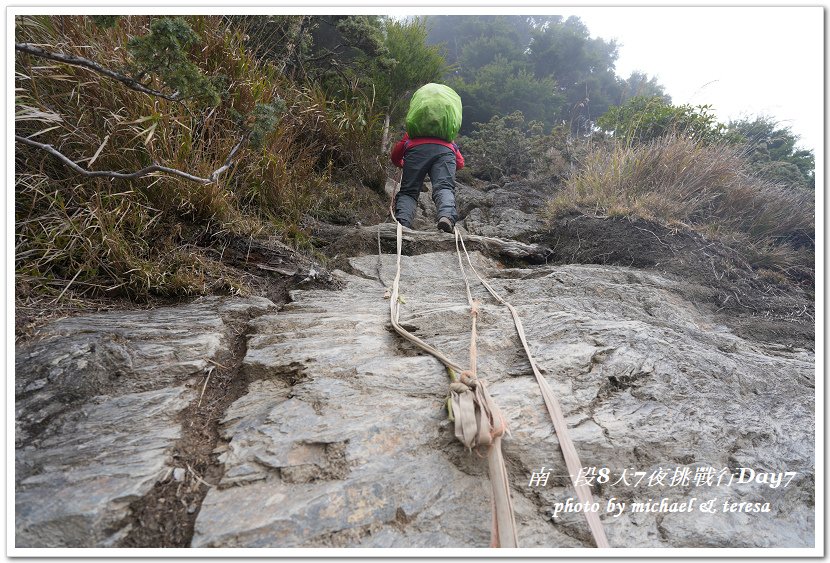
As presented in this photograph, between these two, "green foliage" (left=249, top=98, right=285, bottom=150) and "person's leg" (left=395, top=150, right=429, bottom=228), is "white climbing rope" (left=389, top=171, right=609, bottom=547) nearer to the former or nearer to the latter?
"green foliage" (left=249, top=98, right=285, bottom=150)

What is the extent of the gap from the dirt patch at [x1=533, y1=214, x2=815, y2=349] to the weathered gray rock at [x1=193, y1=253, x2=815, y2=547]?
332 millimetres

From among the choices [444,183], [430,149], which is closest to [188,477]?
[444,183]

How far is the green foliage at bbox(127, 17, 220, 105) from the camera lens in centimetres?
128

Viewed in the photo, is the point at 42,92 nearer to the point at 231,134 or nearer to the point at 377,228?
the point at 231,134

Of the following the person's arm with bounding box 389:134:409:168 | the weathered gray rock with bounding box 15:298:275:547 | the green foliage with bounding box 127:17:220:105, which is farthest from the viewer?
the person's arm with bounding box 389:134:409:168

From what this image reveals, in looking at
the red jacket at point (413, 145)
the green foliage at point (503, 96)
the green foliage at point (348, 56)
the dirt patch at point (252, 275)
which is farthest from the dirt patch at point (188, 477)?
the green foliage at point (503, 96)

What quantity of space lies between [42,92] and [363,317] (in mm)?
2000

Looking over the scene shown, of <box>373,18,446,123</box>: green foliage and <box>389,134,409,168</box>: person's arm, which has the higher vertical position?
<box>373,18,446,123</box>: green foliage

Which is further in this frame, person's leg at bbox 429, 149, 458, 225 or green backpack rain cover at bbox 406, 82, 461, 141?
green backpack rain cover at bbox 406, 82, 461, 141

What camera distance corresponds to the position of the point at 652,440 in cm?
133

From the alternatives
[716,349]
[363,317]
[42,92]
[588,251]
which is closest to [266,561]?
[363,317]

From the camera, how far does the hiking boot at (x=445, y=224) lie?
352 cm

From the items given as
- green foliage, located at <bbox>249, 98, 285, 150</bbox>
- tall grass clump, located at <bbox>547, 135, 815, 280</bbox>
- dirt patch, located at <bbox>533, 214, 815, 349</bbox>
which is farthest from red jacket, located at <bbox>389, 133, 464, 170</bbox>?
green foliage, located at <bbox>249, 98, 285, 150</bbox>

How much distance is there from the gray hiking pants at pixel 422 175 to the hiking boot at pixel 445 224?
16.3 inches
